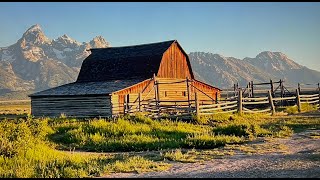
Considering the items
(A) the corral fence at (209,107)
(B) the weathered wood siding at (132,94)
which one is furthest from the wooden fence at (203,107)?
(B) the weathered wood siding at (132,94)

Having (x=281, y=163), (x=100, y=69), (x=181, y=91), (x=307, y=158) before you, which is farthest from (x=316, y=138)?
(x=100, y=69)

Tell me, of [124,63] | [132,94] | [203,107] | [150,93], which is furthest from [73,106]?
[203,107]

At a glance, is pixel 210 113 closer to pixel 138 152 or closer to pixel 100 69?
pixel 138 152

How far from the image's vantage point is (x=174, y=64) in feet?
137

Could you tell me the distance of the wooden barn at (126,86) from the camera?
111 ft

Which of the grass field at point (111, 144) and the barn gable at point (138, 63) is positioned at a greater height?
the barn gable at point (138, 63)

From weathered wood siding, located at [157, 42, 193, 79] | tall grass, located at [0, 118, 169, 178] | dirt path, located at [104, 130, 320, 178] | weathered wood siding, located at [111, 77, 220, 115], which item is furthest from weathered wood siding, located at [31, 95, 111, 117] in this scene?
dirt path, located at [104, 130, 320, 178]

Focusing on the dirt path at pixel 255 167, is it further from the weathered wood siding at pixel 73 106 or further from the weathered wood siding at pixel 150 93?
the weathered wood siding at pixel 73 106

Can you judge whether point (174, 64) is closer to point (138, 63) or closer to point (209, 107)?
point (138, 63)

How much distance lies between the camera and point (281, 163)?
10.6 metres

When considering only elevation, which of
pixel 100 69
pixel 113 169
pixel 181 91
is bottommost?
pixel 113 169

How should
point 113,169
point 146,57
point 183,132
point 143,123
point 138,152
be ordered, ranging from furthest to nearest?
point 146,57, point 143,123, point 183,132, point 138,152, point 113,169

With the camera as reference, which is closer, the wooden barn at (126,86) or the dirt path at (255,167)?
the dirt path at (255,167)

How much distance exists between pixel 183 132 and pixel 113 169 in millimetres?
9379
